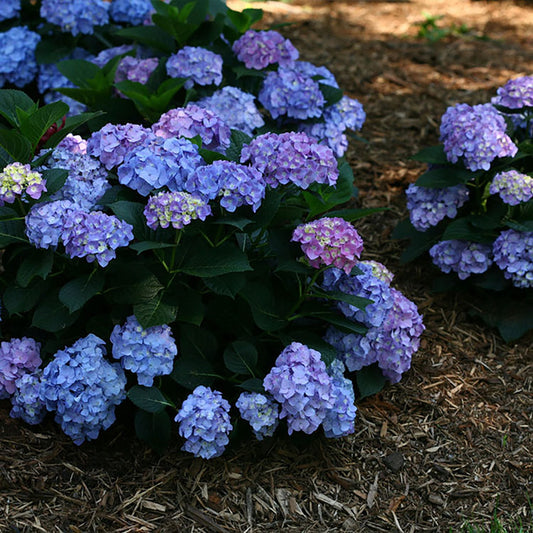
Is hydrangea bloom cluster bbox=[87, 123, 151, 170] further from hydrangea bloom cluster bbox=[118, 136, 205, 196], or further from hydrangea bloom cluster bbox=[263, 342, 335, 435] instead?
hydrangea bloom cluster bbox=[263, 342, 335, 435]

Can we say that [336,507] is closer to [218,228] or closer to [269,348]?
[269,348]

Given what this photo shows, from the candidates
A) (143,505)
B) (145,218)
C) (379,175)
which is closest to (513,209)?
(379,175)

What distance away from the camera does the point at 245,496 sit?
239 cm

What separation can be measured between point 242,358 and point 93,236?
0.66m

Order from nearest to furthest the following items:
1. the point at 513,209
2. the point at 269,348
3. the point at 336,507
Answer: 1. the point at 336,507
2. the point at 269,348
3. the point at 513,209

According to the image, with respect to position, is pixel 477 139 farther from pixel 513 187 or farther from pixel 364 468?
pixel 364 468

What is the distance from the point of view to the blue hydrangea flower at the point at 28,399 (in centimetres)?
244

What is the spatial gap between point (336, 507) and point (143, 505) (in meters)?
0.60

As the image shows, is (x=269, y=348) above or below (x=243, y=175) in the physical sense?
below

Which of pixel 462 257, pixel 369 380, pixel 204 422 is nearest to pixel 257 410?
pixel 204 422

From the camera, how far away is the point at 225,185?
222 cm

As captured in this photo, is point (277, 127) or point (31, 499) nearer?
point (31, 499)

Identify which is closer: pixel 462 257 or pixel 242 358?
pixel 242 358

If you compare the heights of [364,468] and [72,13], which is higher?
[72,13]
